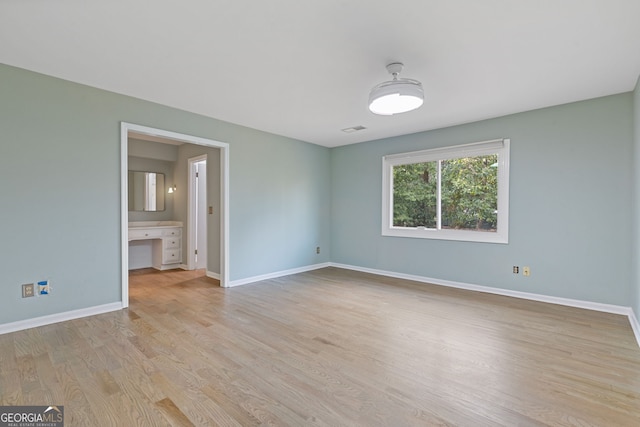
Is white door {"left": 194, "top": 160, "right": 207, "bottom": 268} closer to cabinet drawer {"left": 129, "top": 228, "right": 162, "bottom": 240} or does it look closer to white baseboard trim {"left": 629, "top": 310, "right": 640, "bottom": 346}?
cabinet drawer {"left": 129, "top": 228, "right": 162, "bottom": 240}

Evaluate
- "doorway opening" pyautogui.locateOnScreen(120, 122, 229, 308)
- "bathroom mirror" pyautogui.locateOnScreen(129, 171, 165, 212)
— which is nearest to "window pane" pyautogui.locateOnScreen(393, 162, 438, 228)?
"doorway opening" pyautogui.locateOnScreen(120, 122, 229, 308)

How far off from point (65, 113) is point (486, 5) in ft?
12.4

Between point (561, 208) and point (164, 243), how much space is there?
6.24m

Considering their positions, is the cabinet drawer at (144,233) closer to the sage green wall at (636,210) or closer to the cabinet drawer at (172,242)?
the cabinet drawer at (172,242)

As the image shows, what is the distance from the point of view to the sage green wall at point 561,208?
3332mm

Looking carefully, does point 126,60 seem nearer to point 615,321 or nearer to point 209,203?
point 209,203

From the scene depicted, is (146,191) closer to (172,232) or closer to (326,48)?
(172,232)

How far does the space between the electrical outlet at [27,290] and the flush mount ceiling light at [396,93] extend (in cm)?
365

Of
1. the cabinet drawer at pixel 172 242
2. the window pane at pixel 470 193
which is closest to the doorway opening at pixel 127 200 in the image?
the cabinet drawer at pixel 172 242

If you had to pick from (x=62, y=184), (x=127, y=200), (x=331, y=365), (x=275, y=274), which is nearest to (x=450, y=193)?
(x=275, y=274)

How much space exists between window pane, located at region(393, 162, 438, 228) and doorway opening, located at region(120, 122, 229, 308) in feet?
9.27

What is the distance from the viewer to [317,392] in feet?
6.15

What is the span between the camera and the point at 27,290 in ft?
9.27

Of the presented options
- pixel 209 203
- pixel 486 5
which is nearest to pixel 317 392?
pixel 486 5
